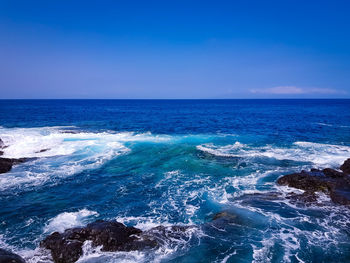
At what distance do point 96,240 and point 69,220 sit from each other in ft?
11.6

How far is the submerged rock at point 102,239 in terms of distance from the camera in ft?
30.7

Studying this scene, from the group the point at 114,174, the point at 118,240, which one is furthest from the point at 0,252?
the point at 114,174

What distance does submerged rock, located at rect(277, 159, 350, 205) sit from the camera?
14.2 metres

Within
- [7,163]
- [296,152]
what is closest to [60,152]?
[7,163]

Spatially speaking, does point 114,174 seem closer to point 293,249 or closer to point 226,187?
point 226,187

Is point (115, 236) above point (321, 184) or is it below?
below

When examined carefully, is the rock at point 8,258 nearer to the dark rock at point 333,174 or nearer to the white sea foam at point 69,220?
the white sea foam at point 69,220

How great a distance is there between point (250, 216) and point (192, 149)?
1585 cm

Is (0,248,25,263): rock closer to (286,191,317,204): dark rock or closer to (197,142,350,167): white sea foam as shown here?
(286,191,317,204): dark rock

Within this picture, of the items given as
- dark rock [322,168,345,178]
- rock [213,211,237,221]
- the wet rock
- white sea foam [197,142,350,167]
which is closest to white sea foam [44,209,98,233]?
the wet rock

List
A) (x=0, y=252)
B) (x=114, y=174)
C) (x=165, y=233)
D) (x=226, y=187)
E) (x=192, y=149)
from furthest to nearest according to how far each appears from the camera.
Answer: (x=192, y=149) → (x=114, y=174) → (x=226, y=187) → (x=165, y=233) → (x=0, y=252)

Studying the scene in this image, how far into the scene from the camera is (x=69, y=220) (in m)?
12.5

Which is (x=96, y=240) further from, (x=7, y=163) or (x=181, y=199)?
(x=7, y=163)

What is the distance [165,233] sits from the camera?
35.9ft
